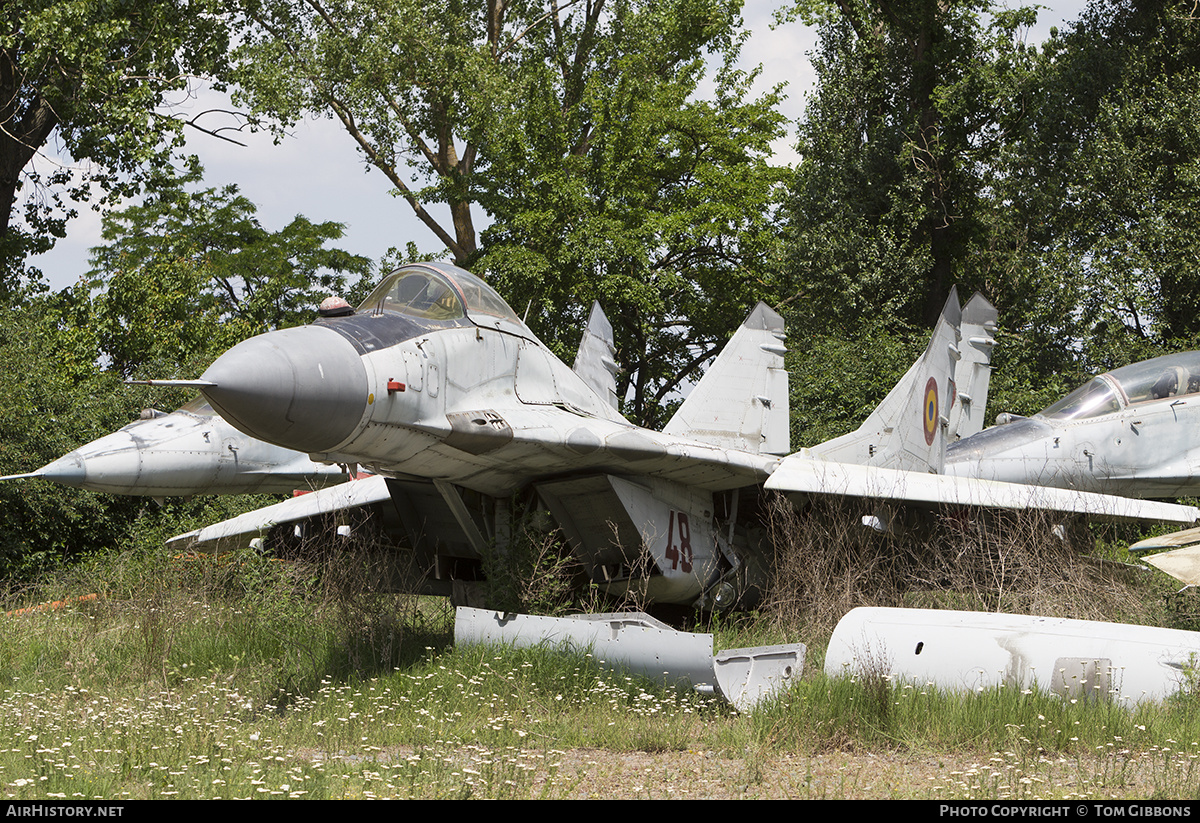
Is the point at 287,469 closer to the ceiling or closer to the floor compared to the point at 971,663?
closer to the ceiling

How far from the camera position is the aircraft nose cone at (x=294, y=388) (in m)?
6.18

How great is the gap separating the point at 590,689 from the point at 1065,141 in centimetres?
1851

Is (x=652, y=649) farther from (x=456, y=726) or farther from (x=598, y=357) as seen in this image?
(x=598, y=357)

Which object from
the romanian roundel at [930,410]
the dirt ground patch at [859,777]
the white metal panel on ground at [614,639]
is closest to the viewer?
the dirt ground patch at [859,777]

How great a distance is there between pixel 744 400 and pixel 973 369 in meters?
4.33

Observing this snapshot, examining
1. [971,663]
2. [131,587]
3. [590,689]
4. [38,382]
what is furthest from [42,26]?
[971,663]

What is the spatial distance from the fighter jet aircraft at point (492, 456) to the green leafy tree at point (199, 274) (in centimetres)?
1209

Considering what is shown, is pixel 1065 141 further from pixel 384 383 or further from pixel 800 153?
pixel 384 383

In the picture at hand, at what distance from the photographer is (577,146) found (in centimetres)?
2823

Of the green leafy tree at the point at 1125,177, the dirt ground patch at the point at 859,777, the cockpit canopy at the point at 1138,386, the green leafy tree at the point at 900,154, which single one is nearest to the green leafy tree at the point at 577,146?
the green leafy tree at the point at 900,154

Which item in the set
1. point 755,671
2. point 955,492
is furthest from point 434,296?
point 955,492

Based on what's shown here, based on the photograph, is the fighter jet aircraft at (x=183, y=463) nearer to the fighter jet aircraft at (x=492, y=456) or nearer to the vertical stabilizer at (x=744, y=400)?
the fighter jet aircraft at (x=492, y=456)

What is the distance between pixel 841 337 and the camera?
22.2 metres

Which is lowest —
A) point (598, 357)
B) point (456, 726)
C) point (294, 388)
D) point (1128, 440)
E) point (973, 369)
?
point (456, 726)
